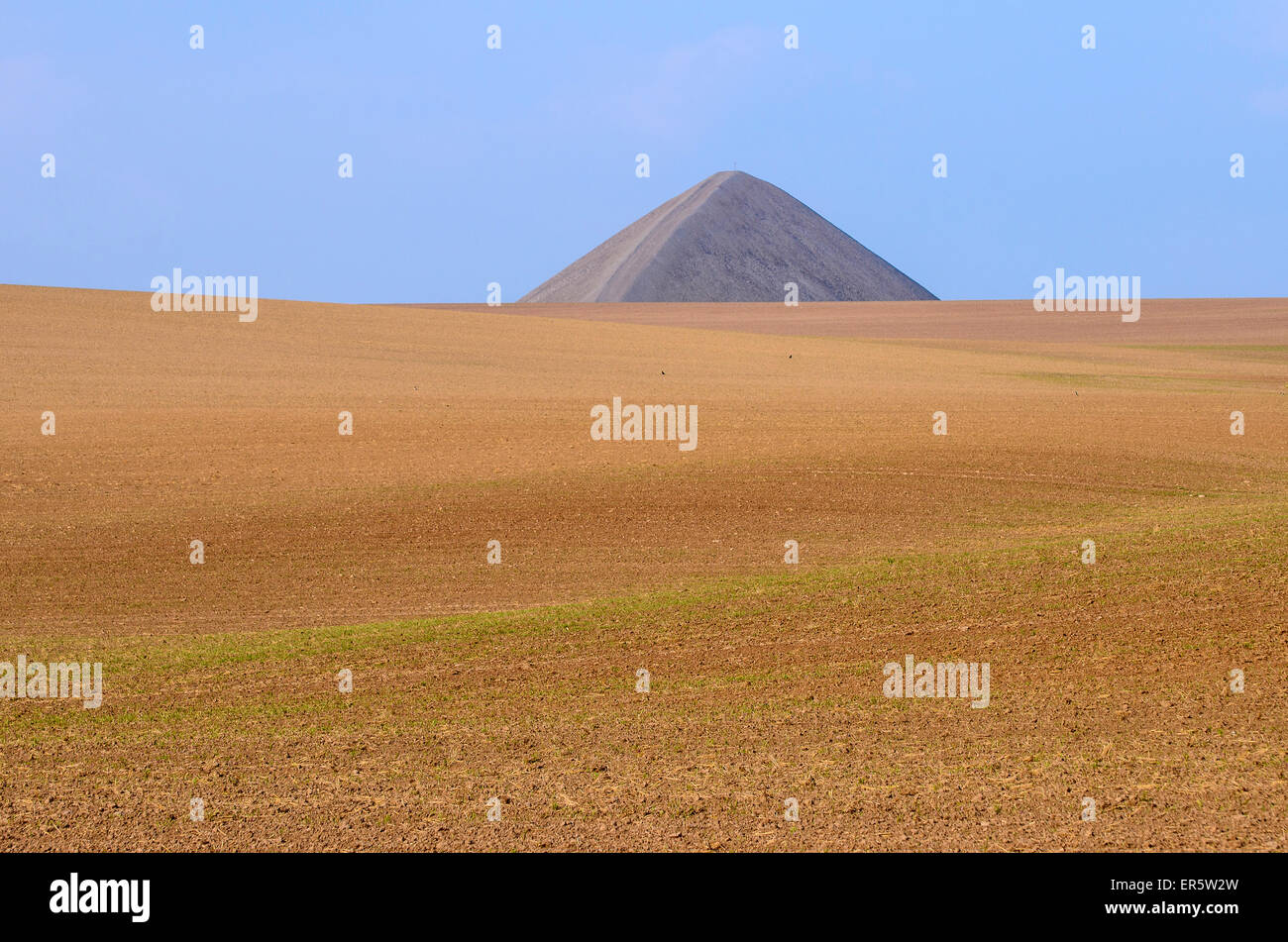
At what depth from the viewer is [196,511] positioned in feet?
55.6

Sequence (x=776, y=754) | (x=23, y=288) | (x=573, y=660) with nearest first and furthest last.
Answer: (x=776, y=754) → (x=573, y=660) → (x=23, y=288)

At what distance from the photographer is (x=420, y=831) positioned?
6480 millimetres

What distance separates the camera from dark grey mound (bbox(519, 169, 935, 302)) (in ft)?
577

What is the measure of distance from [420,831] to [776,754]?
7.53 feet

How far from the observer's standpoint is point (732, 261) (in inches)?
7092

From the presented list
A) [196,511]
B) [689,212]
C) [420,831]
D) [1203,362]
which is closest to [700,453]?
[196,511]

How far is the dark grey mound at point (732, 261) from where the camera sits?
6929 inches

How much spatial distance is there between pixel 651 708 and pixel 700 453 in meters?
12.9
